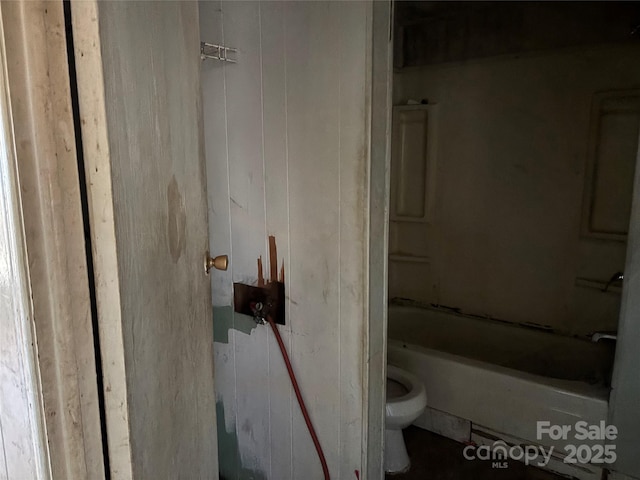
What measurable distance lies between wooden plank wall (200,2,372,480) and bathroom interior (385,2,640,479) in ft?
2.53

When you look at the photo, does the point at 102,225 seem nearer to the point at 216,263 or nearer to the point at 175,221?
the point at 175,221

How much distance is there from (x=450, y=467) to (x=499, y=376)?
553 mm

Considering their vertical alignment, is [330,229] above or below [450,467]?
above

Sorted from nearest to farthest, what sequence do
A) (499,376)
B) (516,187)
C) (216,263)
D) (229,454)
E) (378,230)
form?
(216,263), (378,230), (229,454), (499,376), (516,187)

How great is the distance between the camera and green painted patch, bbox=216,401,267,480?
75.2 inches

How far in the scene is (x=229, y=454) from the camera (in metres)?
1.94

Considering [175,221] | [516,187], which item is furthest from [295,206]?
[516,187]

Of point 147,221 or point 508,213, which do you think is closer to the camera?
point 147,221

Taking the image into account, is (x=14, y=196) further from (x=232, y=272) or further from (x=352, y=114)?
(x=232, y=272)

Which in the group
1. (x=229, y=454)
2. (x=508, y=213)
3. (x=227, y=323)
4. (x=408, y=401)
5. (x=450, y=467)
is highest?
(x=508, y=213)

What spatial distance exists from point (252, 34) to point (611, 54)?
2.20m

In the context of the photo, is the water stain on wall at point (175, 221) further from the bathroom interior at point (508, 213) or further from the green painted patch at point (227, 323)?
the bathroom interior at point (508, 213)

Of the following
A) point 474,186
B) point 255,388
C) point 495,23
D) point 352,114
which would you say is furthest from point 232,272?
point 495,23

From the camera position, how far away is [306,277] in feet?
5.19
